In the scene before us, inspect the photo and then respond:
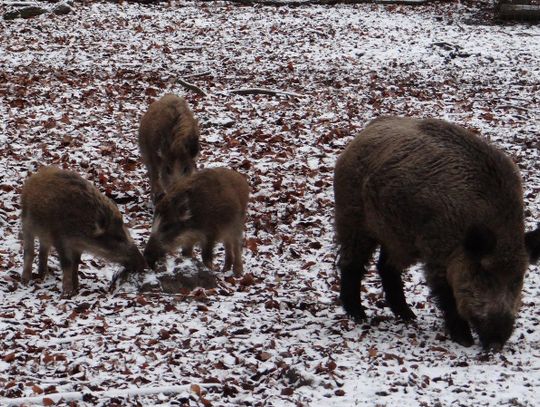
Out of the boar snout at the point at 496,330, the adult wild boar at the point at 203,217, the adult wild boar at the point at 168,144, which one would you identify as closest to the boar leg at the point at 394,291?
the boar snout at the point at 496,330

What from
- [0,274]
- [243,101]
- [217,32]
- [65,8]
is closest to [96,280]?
[0,274]

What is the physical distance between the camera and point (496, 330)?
21.5 ft

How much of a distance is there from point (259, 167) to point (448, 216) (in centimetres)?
578

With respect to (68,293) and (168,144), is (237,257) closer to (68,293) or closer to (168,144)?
(68,293)

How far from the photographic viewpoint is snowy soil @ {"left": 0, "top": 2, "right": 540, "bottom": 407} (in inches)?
240

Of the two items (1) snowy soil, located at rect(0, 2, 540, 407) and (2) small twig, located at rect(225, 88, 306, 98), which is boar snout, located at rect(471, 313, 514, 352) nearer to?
(1) snowy soil, located at rect(0, 2, 540, 407)

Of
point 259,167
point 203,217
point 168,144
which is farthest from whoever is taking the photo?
point 259,167

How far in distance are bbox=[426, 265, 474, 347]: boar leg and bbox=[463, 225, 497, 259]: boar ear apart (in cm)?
42

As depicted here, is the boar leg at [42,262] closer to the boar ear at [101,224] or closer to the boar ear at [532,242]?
the boar ear at [101,224]

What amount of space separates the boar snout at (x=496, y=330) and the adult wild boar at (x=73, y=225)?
11.9ft

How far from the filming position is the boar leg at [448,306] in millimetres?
6859

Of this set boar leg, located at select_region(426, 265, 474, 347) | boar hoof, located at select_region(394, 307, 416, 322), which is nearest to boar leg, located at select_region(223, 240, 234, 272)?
boar hoof, located at select_region(394, 307, 416, 322)

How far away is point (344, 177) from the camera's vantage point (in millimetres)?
7582

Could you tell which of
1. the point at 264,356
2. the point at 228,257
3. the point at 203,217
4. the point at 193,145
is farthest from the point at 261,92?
the point at 264,356
